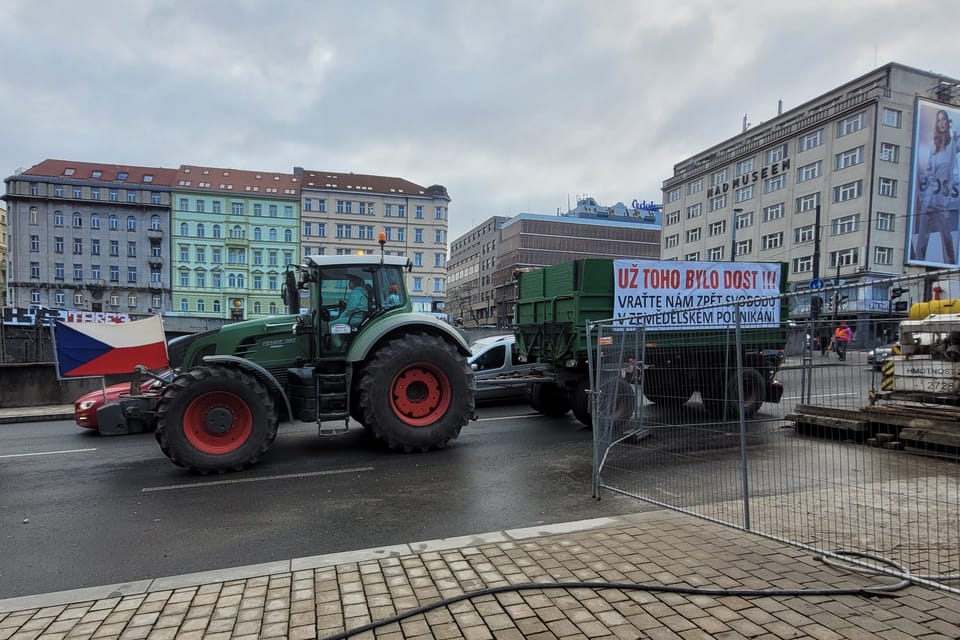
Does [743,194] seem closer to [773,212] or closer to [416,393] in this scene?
[773,212]

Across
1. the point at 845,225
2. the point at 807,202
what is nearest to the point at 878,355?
the point at 845,225

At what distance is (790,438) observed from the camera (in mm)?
5215

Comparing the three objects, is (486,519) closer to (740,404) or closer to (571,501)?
(571,501)

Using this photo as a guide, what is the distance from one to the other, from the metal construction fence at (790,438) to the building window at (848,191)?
163ft

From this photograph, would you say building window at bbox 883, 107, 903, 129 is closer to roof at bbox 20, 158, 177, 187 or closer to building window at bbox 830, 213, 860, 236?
building window at bbox 830, 213, 860, 236

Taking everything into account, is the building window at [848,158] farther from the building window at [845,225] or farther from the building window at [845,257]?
the building window at [845,257]

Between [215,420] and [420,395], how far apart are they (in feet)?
8.43

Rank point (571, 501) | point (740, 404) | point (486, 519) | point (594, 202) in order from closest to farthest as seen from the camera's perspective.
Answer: point (740, 404) → point (486, 519) → point (571, 501) → point (594, 202)

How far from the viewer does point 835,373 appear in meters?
4.41

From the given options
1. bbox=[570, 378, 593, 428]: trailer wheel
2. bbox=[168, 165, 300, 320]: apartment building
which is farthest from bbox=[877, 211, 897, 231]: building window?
bbox=[168, 165, 300, 320]: apartment building

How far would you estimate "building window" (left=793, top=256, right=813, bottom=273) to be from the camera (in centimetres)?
4969

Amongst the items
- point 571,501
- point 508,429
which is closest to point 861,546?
point 571,501

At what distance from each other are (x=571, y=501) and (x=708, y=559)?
1734 mm

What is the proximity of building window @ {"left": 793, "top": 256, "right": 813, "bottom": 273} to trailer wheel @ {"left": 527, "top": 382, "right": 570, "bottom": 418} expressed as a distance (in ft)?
159
